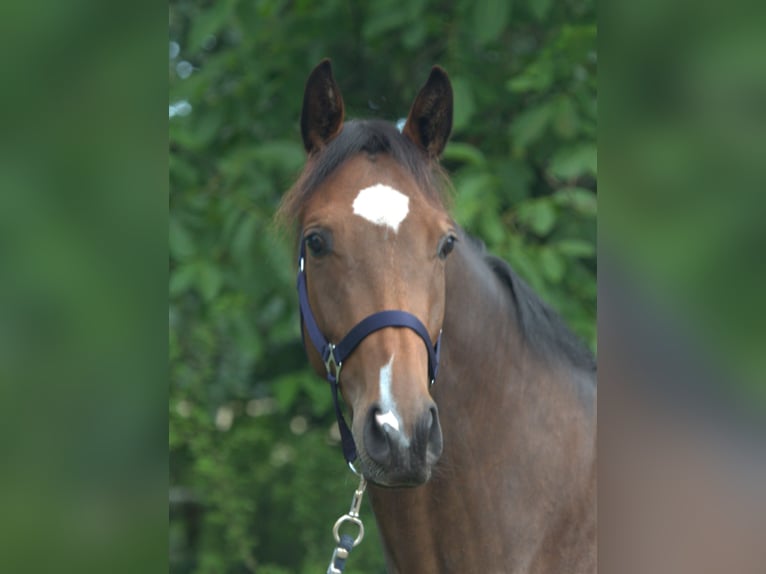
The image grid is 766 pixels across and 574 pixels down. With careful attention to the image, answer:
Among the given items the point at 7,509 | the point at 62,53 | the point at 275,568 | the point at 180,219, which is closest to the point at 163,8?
the point at 62,53

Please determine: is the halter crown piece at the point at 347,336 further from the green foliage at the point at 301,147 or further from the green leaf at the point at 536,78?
the green leaf at the point at 536,78

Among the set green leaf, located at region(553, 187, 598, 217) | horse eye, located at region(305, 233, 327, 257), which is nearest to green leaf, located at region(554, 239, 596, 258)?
green leaf, located at region(553, 187, 598, 217)

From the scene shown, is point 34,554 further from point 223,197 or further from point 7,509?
point 223,197

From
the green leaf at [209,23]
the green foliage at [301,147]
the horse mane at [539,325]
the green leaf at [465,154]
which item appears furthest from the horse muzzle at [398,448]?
the green leaf at [209,23]

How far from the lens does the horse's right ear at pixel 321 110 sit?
8.45 feet

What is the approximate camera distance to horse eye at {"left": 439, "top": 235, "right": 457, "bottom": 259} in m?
2.32

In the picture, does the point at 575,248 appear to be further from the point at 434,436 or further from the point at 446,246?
the point at 434,436

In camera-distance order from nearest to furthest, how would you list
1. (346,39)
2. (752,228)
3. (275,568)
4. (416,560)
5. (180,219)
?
1. (752,228)
2. (416,560)
3. (180,219)
4. (346,39)
5. (275,568)

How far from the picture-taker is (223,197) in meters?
4.11

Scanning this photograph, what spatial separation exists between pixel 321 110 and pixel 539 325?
0.87 m

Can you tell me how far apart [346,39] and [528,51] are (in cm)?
92

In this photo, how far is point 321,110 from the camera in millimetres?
2604

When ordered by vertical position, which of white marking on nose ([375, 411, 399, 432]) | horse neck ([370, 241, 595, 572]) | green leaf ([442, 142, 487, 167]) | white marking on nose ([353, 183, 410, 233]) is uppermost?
green leaf ([442, 142, 487, 167])

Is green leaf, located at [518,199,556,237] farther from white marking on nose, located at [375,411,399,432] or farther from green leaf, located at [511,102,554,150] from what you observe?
white marking on nose, located at [375,411,399,432]
